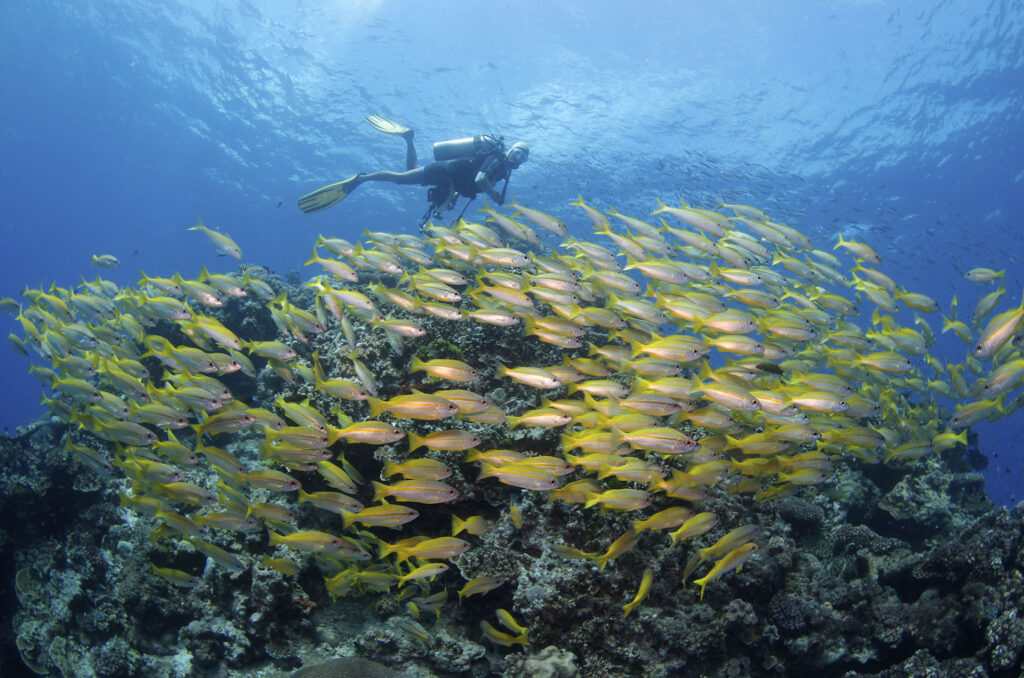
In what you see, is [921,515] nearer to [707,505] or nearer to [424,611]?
[707,505]

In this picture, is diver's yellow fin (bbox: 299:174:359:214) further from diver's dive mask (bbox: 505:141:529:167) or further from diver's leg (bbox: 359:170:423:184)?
diver's dive mask (bbox: 505:141:529:167)

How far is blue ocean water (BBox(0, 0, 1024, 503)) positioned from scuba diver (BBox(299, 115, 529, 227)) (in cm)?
1028

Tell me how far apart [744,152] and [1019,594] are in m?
26.9

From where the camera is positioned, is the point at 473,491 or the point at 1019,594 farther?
the point at 473,491

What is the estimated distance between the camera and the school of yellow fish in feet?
13.2

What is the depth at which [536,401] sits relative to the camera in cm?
573

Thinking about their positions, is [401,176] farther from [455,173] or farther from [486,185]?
[486,185]

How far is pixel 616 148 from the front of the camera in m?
27.4

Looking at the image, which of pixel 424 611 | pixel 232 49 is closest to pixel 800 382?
pixel 424 611

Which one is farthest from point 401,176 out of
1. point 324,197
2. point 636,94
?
point 636,94

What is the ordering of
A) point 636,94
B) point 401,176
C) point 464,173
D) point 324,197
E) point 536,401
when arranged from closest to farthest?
point 536,401 < point 324,197 < point 464,173 < point 401,176 < point 636,94

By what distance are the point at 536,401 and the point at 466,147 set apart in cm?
916

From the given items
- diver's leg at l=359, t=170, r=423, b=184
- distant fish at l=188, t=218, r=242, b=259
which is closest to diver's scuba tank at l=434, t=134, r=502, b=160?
diver's leg at l=359, t=170, r=423, b=184

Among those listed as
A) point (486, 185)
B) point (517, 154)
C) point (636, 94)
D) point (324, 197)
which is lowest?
point (486, 185)
